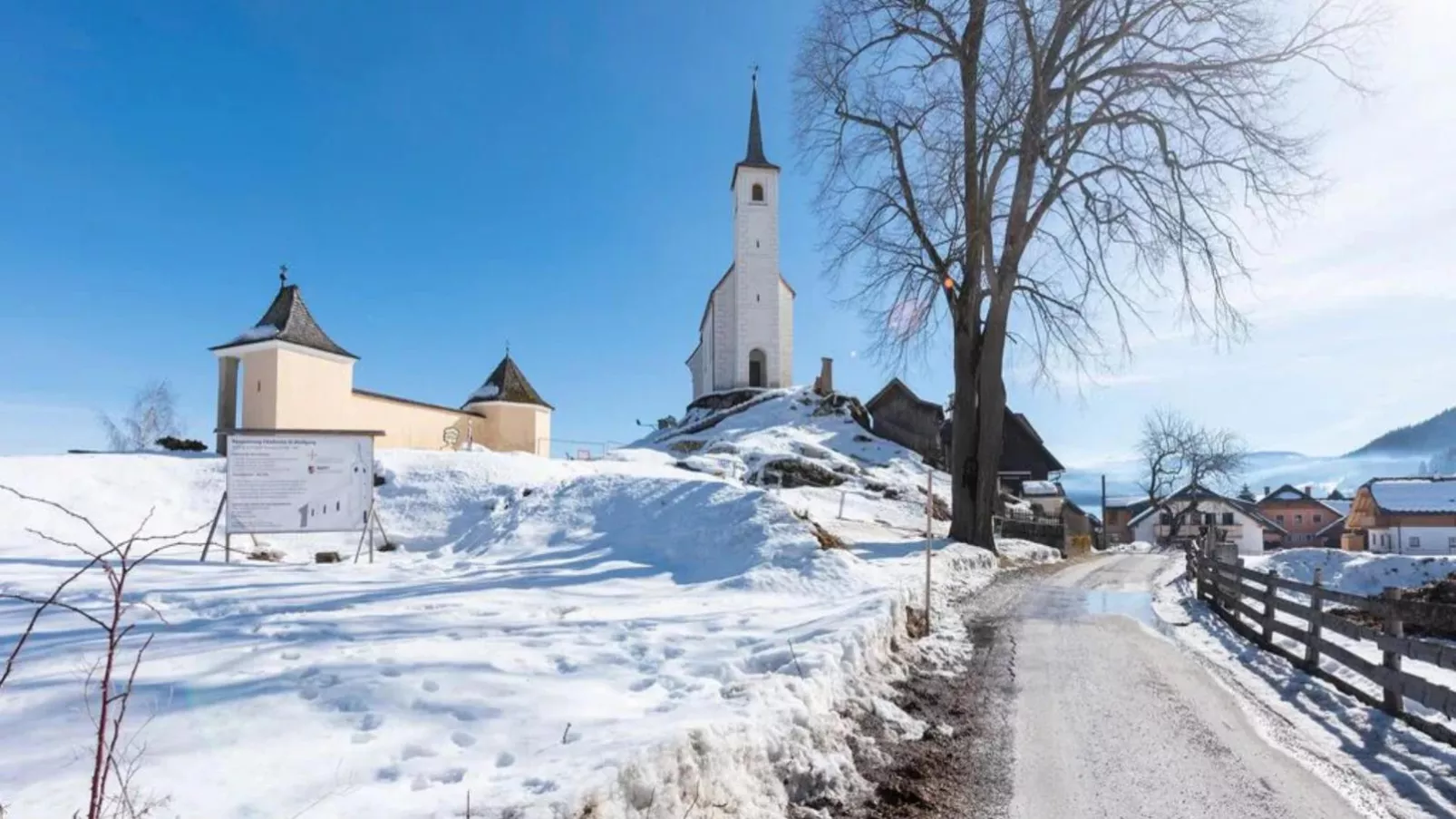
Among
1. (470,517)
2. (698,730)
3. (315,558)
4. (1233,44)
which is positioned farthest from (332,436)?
(1233,44)

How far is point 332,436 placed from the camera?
1374 centimetres

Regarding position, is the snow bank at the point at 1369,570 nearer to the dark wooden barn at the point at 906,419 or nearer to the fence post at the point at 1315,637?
the fence post at the point at 1315,637

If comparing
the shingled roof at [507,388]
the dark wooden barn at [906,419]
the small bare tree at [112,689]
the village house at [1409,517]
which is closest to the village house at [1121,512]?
the village house at [1409,517]

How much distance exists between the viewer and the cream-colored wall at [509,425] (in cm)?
2981

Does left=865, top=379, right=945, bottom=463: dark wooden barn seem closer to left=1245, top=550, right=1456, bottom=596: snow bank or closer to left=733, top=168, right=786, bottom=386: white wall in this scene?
left=733, top=168, right=786, bottom=386: white wall

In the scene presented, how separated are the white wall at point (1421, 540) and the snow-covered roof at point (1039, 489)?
2307cm

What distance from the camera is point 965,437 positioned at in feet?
63.9

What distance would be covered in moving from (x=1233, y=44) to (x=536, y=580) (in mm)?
17350

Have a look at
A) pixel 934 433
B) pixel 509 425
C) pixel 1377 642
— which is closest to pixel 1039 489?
pixel 934 433

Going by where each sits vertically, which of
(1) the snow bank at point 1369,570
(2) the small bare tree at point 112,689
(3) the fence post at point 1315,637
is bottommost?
(1) the snow bank at point 1369,570

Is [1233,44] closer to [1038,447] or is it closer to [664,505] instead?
[664,505]

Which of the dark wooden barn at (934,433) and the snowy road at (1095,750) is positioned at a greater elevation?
the dark wooden barn at (934,433)

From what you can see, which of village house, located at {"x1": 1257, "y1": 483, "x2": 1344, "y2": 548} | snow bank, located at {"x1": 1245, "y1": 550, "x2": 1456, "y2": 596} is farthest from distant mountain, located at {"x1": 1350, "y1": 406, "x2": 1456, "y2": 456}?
snow bank, located at {"x1": 1245, "y1": 550, "x2": 1456, "y2": 596}

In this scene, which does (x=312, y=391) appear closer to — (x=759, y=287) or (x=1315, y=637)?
(x=1315, y=637)
